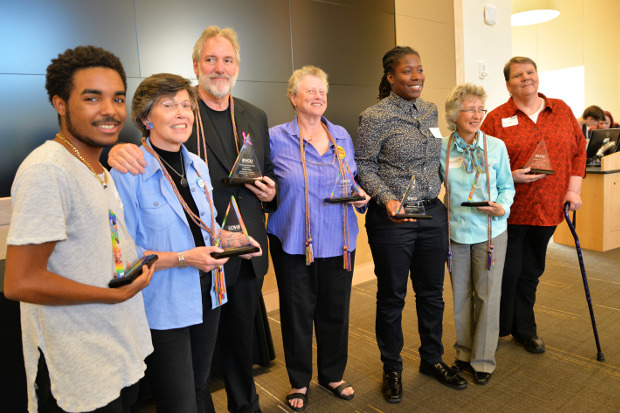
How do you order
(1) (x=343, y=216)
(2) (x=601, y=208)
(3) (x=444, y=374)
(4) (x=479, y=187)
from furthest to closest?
1. (2) (x=601, y=208)
2. (3) (x=444, y=374)
3. (4) (x=479, y=187)
4. (1) (x=343, y=216)

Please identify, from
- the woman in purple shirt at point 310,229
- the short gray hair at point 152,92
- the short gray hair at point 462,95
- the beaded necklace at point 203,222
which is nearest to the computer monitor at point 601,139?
the short gray hair at point 462,95

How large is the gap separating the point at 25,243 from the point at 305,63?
11.3ft

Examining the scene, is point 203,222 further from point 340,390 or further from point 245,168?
point 340,390

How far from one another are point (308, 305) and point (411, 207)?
743mm

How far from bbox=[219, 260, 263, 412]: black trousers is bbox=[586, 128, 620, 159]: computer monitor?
5547mm

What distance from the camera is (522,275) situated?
2.96 metres

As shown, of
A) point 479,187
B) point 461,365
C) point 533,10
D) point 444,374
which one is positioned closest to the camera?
point 479,187

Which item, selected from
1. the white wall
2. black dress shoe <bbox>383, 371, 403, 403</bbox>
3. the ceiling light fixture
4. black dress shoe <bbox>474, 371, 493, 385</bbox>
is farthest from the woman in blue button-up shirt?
the ceiling light fixture

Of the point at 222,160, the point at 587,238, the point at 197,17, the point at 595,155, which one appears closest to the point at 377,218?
the point at 222,160

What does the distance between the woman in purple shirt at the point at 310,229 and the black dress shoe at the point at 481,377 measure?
74 centimetres

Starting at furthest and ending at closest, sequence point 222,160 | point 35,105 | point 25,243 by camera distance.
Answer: point 35,105 → point 222,160 → point 25,243

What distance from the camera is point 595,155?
581cm

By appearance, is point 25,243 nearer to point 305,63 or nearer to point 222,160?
point 222,160

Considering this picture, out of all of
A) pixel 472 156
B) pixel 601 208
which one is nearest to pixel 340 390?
pixel 472 156
